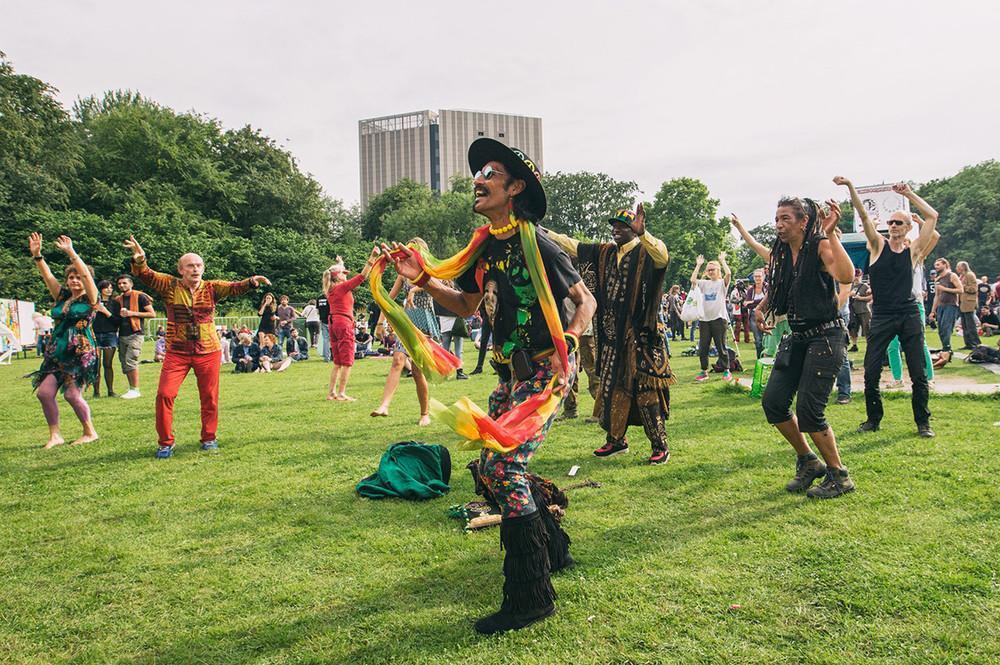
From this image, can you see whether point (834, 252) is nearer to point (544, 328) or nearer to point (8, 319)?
point (544, 328)

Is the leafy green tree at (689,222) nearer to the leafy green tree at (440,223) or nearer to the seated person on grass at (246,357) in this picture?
the leafy green tree at (440,223)

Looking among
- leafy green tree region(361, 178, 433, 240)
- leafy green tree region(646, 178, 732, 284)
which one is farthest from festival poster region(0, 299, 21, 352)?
leafy green tree region(646, 178, 732, 284)

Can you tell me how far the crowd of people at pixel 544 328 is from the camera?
3.71 metres

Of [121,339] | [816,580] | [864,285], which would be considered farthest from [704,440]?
[121,339]


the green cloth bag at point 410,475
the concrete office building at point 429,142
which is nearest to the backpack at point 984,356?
the green cloth bag at point 410,475

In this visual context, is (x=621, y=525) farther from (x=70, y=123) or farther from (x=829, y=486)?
(x=70, y=123)

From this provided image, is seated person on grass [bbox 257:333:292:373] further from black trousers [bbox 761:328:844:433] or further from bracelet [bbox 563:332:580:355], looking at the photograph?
bracelet [bbox 563:332:580:355]

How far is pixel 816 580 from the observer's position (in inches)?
146

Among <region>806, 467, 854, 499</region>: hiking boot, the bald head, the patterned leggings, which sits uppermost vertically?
the bald head

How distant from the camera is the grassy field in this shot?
10.5ft

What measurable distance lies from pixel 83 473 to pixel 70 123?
156ft

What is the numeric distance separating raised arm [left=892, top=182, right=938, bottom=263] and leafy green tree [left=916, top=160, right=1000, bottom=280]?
58.7 meters

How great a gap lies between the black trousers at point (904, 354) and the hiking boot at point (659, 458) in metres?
2.60

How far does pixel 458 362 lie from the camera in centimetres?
421
